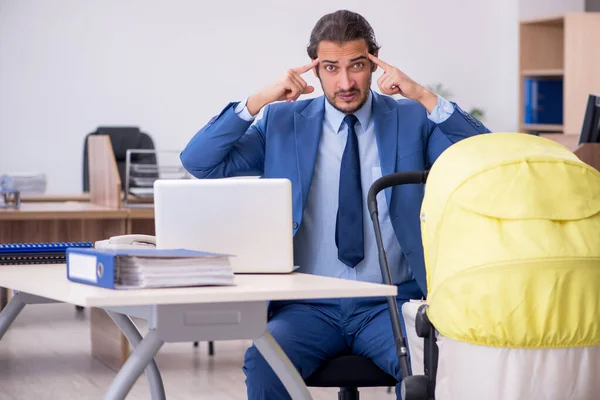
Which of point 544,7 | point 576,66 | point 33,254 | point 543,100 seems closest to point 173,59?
point 543,100

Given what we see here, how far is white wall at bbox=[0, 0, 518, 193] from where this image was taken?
800 cm

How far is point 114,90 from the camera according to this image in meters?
8.16

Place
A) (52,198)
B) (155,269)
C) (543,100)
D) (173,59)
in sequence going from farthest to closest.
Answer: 1. (173,59)
2. (543,100)
3. (52,198)
4. (155,269)

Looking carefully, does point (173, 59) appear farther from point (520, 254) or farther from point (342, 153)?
point (520, 254)

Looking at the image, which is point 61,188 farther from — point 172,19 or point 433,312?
point 433,312

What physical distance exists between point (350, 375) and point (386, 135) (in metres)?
0.69

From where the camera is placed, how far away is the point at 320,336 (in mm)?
2318

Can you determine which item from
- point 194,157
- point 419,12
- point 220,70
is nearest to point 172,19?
point 220,70

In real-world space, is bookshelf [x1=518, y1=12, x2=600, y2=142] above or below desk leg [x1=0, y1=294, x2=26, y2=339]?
above

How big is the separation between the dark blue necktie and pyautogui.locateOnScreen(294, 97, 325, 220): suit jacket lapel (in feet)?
0.27

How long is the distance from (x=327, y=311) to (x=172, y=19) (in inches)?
245

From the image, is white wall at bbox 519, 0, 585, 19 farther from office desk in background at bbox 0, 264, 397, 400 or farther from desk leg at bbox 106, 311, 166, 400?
office desk in background at bbox 0, 264, 397, 400

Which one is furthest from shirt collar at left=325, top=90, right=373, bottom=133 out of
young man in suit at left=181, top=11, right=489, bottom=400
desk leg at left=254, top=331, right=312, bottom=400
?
desk leg at left=254, top=331, right=312, bottom=400

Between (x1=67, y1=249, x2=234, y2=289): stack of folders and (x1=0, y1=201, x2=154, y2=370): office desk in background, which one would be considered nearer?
(x1=67, y1=249, x2=234, y2=289): stack of folders
